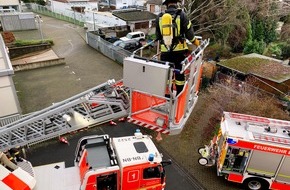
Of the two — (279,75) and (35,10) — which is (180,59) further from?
(35,10)

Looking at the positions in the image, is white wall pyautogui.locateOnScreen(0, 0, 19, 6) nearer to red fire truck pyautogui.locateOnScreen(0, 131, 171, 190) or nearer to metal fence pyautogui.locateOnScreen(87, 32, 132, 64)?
metal fence pyautogui.locateOnScreen(87, 32, 132, 64)

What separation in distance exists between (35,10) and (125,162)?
47.5 m

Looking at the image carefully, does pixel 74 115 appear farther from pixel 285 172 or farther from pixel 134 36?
pixel 134 36

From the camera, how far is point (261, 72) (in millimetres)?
15688

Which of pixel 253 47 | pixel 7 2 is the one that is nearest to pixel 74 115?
pixel 253 47

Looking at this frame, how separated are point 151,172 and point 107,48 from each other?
1822cm

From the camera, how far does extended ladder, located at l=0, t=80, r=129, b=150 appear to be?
8.16 m

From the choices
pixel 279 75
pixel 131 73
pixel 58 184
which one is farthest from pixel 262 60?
pixel 58 184

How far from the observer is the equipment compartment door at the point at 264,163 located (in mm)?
8961

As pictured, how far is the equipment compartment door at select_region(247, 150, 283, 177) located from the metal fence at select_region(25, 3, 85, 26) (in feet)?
108

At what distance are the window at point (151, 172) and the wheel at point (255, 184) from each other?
418 centimetres

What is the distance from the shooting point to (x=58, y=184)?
25.2 feet

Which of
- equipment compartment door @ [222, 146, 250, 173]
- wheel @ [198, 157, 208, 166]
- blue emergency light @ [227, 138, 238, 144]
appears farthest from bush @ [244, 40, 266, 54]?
blue emergency light @ [227, 138, 238, 144]

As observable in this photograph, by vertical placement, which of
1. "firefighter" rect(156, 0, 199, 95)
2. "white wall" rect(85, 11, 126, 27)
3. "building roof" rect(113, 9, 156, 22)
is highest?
"firefighter" rect(156, 0, 199, 95)
